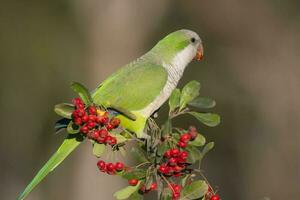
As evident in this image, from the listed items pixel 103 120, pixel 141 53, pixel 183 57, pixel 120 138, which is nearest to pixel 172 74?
pixel 183 57

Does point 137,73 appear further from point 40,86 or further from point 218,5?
point 40,86

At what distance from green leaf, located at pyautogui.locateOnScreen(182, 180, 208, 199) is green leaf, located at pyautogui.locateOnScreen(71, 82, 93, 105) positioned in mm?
476

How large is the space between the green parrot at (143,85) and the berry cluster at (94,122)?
0.25m

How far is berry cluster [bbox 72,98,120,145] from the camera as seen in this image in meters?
2.31

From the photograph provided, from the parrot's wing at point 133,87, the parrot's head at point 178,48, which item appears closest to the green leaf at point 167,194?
the parrot's wing at point 133,87

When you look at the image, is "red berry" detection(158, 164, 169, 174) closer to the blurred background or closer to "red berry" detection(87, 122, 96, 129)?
"red berry" detection(87, 122, 96, 129)

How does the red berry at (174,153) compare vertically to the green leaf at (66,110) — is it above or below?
below

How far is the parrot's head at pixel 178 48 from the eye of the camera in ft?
10.7

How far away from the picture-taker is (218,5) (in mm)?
8336

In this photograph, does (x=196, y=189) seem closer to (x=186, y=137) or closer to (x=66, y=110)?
(x=186, y=137)

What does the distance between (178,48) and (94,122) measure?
41.9 inches

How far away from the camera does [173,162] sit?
91.5 inches

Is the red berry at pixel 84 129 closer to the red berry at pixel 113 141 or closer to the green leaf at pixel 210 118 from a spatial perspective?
the red berry at pixel 113 141

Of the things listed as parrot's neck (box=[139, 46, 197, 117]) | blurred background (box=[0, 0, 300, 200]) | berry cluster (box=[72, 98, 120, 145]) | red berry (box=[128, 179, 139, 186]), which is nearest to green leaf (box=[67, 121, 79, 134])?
berry cluster (box=[72, 98, 120, 145])
